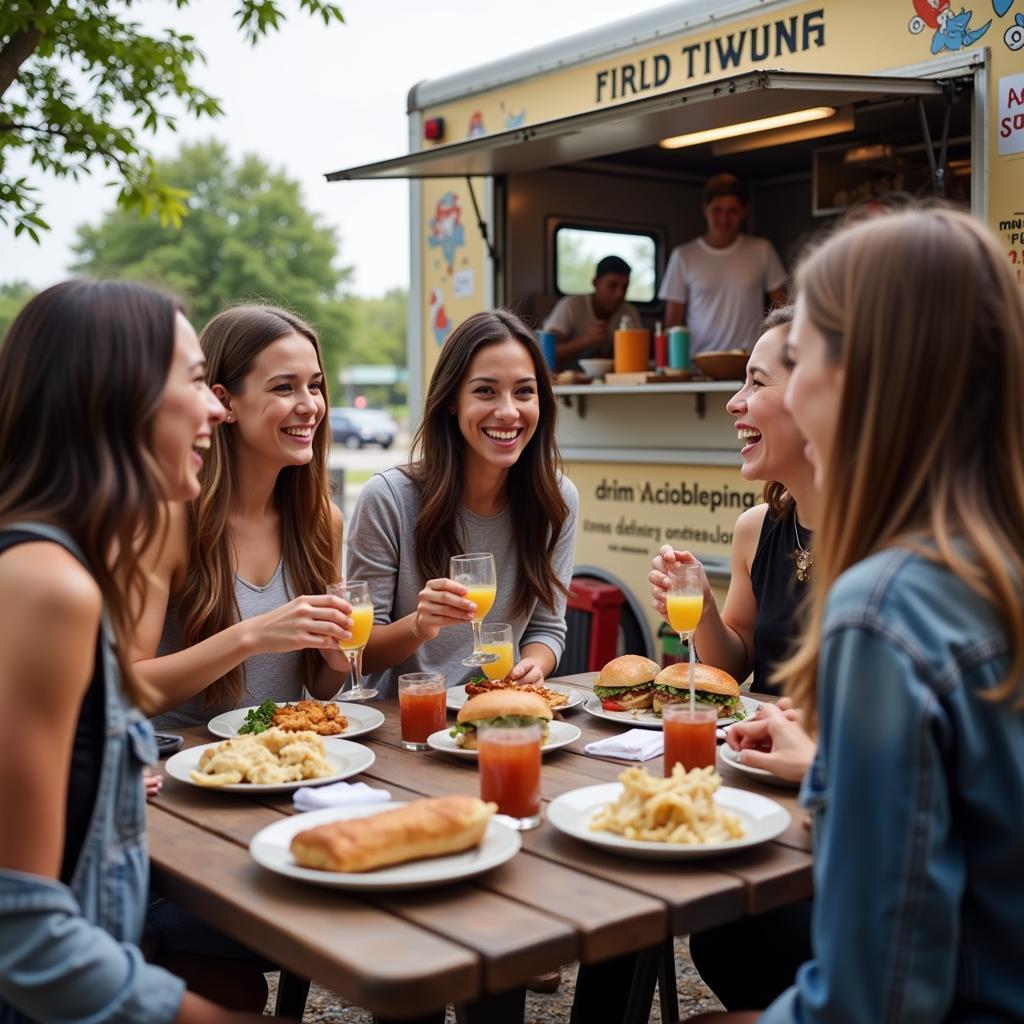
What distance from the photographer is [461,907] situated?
5.61ft

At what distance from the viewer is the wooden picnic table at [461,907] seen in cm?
153

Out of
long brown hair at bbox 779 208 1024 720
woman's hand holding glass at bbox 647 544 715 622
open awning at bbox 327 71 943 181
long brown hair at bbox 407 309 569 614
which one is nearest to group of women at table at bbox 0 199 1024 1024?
long brown hair at bbox 779 208 1024 720

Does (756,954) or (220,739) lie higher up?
(220,739)

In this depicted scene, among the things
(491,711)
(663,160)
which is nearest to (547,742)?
(491,711)

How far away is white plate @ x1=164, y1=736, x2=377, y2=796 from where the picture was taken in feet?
7.36

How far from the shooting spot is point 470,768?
247 centimetres

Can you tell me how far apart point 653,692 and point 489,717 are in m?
0.58

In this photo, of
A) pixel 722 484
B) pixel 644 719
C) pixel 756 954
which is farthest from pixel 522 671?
pixel 722 484

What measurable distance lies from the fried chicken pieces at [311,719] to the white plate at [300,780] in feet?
0.14

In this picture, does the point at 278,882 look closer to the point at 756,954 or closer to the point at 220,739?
the point at 220,739

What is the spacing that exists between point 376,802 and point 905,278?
50.1 inches

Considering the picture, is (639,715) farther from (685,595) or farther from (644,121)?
(644,121)

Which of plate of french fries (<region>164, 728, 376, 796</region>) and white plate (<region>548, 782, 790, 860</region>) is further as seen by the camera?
plate of french fries (<region>164, 728, 376, 796</region>)

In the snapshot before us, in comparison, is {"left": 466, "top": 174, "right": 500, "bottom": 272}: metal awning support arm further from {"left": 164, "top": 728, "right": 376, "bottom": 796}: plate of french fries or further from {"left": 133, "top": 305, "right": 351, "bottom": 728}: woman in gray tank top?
{"left": 164, "top": 728, "right": 376, "bottom": 796}: plate of french fries
